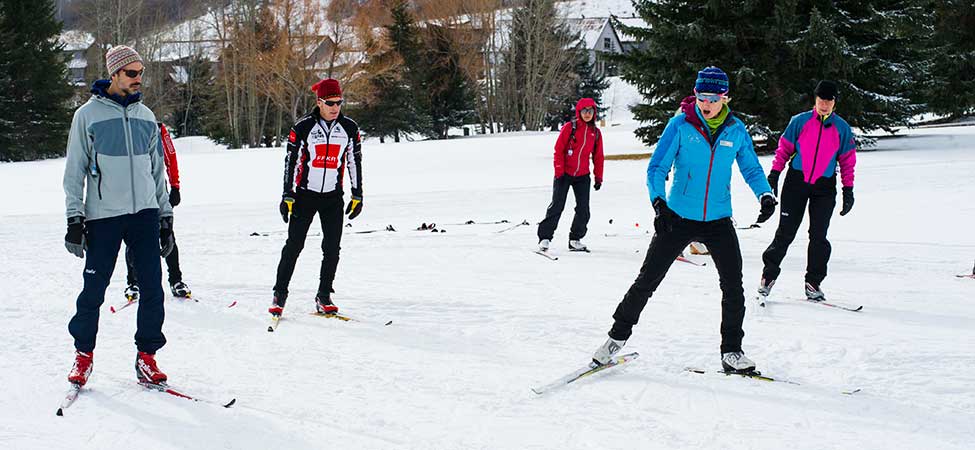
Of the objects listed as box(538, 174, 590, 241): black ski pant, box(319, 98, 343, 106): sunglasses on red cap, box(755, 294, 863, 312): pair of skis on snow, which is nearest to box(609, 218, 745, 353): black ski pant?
box(755, 294, 863, 312): pair of skis on snow

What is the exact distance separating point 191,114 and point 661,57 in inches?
1833

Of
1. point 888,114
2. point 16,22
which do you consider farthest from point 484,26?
point 888,114

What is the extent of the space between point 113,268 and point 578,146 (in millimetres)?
5939

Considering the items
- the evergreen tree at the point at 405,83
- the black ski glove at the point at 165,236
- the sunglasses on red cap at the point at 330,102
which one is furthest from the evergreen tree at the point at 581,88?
the black ski glove at the point at 165,236

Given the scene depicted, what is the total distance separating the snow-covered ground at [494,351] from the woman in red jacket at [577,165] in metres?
0.34

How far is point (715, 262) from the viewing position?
4660mm

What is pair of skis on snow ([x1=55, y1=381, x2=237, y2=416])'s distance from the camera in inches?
163

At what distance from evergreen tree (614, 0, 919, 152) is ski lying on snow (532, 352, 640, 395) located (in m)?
18.2

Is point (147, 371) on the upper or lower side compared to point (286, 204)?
lower

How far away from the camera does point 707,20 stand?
22984 mm

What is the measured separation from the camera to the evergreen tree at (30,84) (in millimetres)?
35281

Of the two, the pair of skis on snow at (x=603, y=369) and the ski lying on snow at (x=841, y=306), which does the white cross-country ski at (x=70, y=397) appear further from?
the ski lying on snow at (x=841, y=306)

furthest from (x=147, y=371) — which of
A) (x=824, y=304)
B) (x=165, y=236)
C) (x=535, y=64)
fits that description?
(x=535, y=64)

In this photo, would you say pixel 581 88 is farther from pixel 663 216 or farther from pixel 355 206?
pixel 663 216
